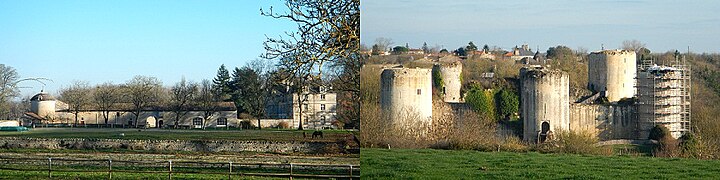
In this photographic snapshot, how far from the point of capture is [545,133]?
46.6 ft

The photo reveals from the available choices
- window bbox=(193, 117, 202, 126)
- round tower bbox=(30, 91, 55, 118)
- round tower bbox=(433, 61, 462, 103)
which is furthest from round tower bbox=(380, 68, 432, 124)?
round tower bbox=(30, 91, 55, 118)

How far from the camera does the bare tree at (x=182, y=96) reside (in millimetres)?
13438

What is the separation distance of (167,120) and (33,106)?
2712mm

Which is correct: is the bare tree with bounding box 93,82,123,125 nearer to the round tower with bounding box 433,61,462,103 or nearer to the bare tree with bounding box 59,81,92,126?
the bare tree with bounding box 59,81,92,126


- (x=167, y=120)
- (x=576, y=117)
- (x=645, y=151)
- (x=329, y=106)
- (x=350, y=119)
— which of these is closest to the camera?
(x=350, y=119)

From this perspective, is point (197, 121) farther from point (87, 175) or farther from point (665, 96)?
point (665, 96)

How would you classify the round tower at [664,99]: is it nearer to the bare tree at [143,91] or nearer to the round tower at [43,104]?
the bare tree at [143,91]

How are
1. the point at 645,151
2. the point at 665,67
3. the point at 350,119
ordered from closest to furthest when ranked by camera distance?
the point at 350,119 → the point at 645,151 → the point at 665,67

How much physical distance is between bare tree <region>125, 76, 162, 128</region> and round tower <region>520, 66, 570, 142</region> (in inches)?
216

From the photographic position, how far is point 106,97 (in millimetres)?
14312

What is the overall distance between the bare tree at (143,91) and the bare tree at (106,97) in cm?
18

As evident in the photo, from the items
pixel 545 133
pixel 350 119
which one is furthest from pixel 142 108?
pixel 350 119

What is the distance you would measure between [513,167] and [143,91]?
21.8ft

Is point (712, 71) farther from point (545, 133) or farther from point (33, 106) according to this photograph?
point (33, 106)
